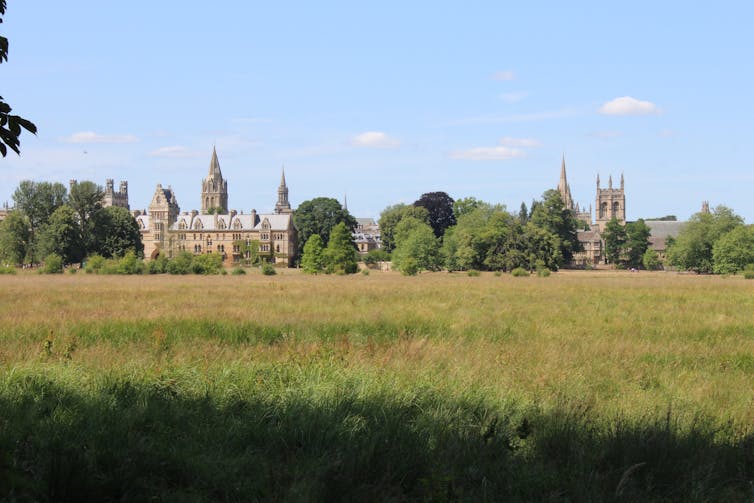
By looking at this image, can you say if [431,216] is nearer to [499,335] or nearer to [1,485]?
[499,335]

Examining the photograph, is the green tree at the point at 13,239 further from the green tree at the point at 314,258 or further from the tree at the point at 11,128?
the tree at the point at 11,128

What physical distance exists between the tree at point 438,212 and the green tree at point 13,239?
73274 millimetres

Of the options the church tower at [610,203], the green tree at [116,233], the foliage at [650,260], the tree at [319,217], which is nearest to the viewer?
the green tree at [116,233]

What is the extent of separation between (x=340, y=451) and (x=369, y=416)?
3.39 feet

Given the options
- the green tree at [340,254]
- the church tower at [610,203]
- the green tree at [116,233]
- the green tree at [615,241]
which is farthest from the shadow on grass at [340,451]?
the church tower at [610,203]

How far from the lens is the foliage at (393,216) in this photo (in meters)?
132

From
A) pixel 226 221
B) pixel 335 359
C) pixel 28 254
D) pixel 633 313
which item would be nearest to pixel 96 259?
pixel 28 254

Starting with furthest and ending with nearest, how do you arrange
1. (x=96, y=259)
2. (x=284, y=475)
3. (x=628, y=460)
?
(x=96, y=259)
(x=628, y=460)
(x=284, y=475)

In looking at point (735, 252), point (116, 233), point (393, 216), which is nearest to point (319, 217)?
point (393, 216)

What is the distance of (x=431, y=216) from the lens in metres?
137

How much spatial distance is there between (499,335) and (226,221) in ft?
428

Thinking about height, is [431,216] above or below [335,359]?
above

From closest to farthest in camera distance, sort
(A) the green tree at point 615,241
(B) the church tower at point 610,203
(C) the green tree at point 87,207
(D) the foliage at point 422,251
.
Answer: (D) the foliage at point 422,251, (C) the green tree at point 87,207, (A) the green tree at point 615,241, (B) the church tower at point 610,203

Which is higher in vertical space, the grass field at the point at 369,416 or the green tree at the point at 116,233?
the green tree at the point at 116,233
